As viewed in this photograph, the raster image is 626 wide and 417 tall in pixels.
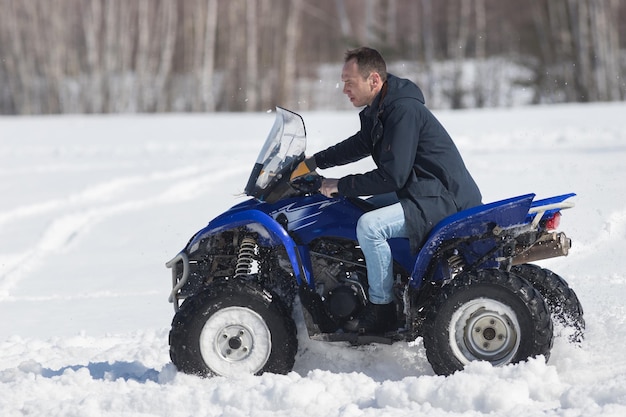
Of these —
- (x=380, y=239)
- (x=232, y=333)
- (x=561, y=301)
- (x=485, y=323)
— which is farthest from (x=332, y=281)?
(x=561, y=301)

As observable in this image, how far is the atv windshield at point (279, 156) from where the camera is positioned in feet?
17.1

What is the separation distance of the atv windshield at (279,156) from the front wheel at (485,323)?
1.07 m

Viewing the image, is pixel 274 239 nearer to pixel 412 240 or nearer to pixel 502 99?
pixel 412 240

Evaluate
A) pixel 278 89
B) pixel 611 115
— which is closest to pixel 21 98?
pixel 278 89

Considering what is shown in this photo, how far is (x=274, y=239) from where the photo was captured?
5086 millimetres

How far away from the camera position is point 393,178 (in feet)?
15.9

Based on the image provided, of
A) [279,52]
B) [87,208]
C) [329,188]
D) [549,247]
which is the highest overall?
[279,52]

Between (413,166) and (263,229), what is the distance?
0.86 metres

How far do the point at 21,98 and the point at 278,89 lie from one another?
10.6 m

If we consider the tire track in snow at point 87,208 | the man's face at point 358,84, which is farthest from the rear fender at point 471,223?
the tire track in snow at point 87,208

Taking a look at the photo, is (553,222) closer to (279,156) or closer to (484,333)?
(484,333)

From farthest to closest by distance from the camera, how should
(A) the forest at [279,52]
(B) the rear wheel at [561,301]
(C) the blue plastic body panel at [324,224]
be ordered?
(A) the forest at [279,52] → (B) the rear wheel at [561,301] → (C) the blue plastic body panel at [324,224]

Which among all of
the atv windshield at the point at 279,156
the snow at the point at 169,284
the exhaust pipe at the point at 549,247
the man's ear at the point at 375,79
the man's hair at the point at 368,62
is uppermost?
the man's hair at the point at 368,62

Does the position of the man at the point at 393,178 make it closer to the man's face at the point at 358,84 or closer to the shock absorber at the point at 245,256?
the man's face at the point at 358,84
